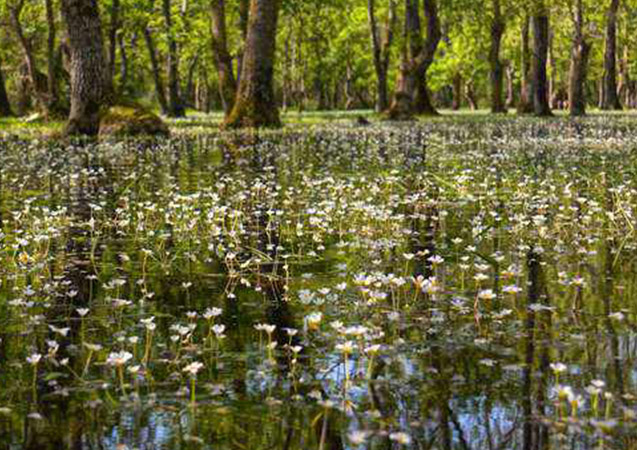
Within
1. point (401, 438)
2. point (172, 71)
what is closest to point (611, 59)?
point (172, 71)

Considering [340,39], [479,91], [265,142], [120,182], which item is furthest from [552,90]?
[120,182]

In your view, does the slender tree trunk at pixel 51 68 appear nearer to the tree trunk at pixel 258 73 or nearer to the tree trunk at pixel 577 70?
the tree trunk at pixel 258 73

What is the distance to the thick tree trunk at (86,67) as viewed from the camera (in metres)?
22.1

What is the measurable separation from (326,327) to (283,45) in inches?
3226

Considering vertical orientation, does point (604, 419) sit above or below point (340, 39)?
below

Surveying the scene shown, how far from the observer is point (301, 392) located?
11.8ft

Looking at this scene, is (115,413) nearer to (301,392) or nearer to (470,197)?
(301,392)

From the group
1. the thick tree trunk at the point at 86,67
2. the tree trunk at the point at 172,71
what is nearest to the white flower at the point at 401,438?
the thick tree trunk at the point at 86,67

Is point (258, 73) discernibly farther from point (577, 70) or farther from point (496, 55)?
point (496, 55)

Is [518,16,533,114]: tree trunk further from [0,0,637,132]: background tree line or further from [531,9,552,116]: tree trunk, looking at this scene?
[531,9,552,116]: tree trunk

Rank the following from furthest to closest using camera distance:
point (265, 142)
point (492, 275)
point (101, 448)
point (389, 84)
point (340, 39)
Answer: point (389, 84) → point (340, 39) → point (265, 142) → point (492, 275) → point (101, 448)

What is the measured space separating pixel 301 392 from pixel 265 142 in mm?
17282

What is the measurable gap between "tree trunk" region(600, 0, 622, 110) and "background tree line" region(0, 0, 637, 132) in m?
0.10

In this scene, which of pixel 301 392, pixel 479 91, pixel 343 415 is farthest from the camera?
pixel 479 91
